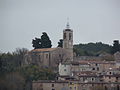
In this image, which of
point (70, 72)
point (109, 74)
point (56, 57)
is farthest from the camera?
point (56, 57)

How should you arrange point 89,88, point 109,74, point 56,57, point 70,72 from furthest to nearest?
point 56,57 < point 70,72 < point 109,74 < point 89,88

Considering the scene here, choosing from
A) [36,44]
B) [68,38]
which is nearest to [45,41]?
[36,44]

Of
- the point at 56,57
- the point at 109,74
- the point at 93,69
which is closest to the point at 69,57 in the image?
the point at 56,57

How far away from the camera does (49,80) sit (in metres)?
46.2

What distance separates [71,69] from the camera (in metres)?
51.8

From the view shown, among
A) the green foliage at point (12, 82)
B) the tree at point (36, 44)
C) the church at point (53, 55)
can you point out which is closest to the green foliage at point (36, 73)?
the green foliage at point (12, 82)

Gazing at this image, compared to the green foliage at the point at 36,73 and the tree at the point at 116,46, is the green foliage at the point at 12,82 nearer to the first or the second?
the green foliage at the point at 36,73

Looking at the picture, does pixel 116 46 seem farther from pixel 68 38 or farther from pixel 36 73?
pixel 36 73

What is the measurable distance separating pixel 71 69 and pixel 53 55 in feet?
23.3

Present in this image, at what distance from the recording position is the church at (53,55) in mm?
57031

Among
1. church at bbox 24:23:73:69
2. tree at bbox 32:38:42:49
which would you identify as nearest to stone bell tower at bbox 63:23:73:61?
church at bbox 24:23:73:69

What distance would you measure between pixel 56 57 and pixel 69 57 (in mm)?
1514

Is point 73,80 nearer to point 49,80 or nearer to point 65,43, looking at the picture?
point 49,80

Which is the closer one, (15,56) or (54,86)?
(54,86)
